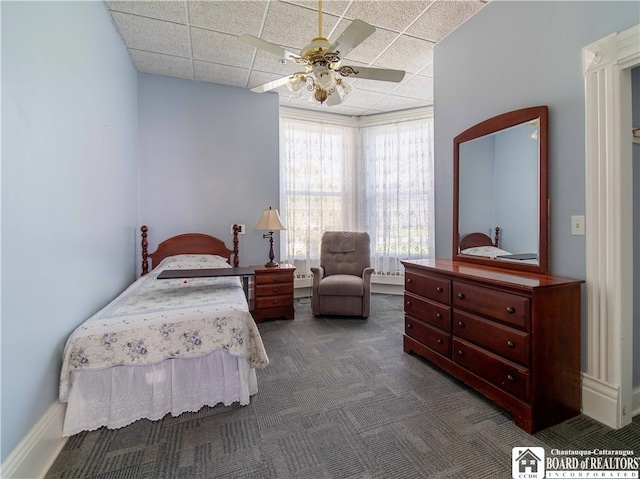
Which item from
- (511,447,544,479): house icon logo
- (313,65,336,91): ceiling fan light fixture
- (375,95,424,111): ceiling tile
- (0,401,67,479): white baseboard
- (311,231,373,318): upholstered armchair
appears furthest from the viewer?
(375,95,424,111): ceiling tile

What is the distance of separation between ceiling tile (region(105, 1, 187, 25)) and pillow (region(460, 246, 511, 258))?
10.2 feet

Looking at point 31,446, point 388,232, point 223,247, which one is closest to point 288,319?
point 223,247

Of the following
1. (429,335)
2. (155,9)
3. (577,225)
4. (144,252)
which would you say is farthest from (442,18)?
(144,252)

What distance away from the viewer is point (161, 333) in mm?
1821

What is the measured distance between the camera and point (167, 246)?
3664mm

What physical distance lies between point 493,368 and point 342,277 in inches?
85.7

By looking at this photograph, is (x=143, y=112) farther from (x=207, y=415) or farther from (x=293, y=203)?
(x=207, y=415)

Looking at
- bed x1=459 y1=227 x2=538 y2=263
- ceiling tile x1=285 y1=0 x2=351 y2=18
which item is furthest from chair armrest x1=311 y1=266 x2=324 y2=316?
ceiling tile x1=285 y1=0 x2=351 y2=18

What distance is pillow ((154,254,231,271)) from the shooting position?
3.26 metres

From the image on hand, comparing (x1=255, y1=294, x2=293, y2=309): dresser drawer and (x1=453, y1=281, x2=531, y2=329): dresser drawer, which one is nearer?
(x1=453, y1=281, x2=531, y2=329): dresser drawer

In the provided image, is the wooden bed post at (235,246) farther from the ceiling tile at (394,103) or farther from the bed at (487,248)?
the ceiling tile at (394,103)

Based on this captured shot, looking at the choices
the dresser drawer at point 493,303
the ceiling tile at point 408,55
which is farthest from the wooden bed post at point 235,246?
the dresser drawer at point 493,303

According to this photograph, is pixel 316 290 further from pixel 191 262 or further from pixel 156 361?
pixel 156 361

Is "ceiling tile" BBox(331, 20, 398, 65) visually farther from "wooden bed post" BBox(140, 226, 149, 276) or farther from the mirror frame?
"wooden bed post" BBox(140, 226, 149, 276)
